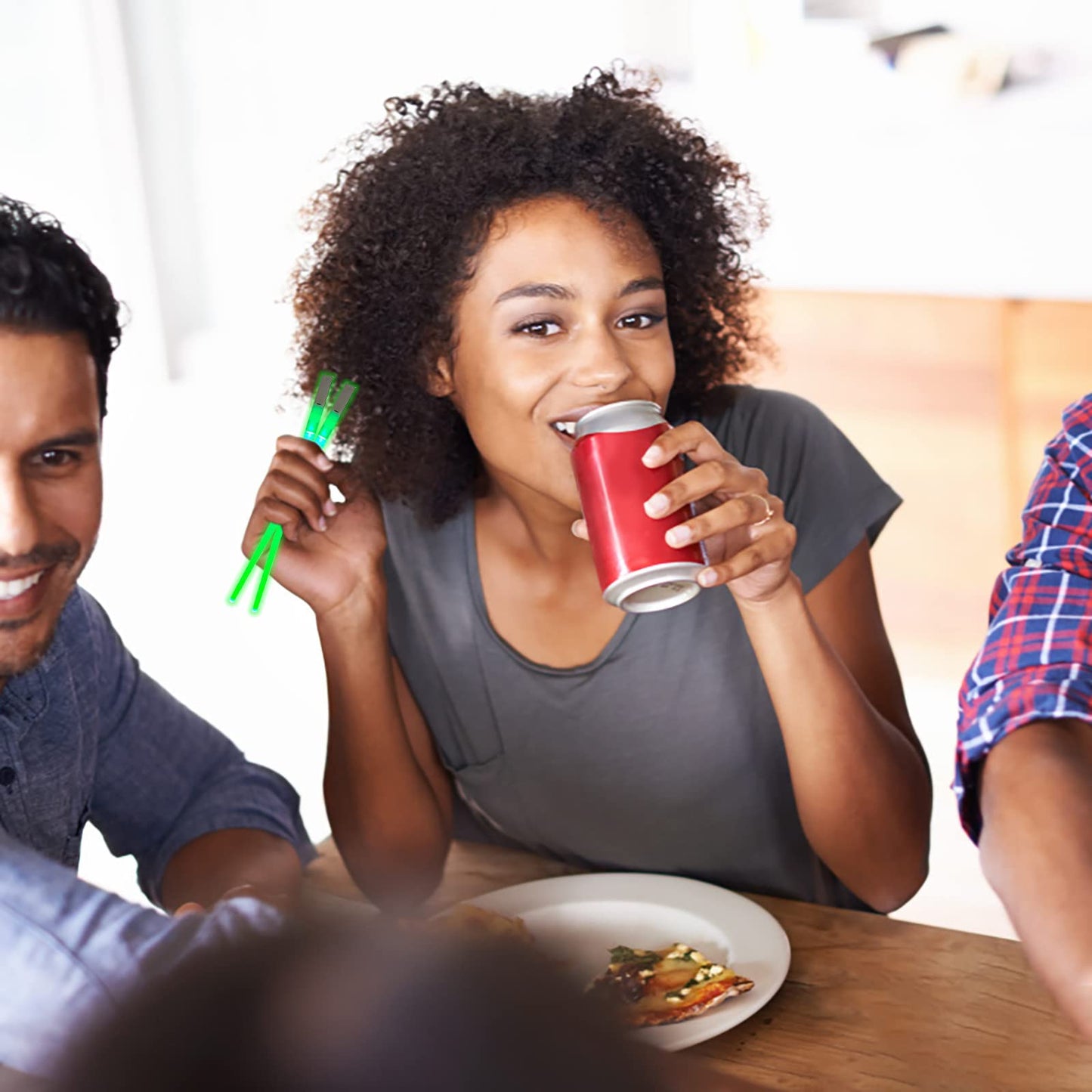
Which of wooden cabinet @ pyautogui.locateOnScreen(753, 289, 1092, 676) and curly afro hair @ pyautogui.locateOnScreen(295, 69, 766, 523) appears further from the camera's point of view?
wooden cabinet @ pyautogui.locateOnScreen(753, 289, 1092, 676)

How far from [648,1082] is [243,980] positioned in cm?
9

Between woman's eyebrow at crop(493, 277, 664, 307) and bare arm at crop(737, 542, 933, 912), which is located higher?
woman's eyebrow at crop(493, 277, 664, 307)

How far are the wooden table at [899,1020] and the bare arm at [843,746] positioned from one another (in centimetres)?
16

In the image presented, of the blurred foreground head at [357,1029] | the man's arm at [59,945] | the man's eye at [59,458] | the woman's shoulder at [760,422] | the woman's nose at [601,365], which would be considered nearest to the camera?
the blurred foreground head at [357,1029]

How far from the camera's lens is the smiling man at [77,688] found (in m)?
1.05

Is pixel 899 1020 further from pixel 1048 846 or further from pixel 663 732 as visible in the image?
pixel 663 732

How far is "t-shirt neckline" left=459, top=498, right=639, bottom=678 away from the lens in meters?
1.34

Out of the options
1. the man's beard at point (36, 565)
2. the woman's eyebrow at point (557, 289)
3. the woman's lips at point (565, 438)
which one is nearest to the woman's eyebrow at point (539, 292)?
the woman's eyebrow at point (557, 289)

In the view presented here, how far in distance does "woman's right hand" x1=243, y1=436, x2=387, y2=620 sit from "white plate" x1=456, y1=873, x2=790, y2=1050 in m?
0.36

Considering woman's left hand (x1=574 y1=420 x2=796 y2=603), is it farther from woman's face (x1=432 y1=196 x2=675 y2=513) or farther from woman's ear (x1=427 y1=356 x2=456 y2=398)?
woman's ear (x1=427 y1=356 x2=456 y2=398)

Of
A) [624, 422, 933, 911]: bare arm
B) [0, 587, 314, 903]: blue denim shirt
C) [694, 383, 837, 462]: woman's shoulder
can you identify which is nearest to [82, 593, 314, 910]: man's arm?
[0, 587, 314, 903]: blue denim shirt

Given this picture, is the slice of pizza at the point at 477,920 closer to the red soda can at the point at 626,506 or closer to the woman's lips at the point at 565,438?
the red soda can at the point at 626,506

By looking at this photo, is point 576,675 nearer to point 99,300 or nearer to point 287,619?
point 99,300

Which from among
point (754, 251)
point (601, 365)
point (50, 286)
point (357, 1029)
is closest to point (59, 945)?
point (357, 1029)
